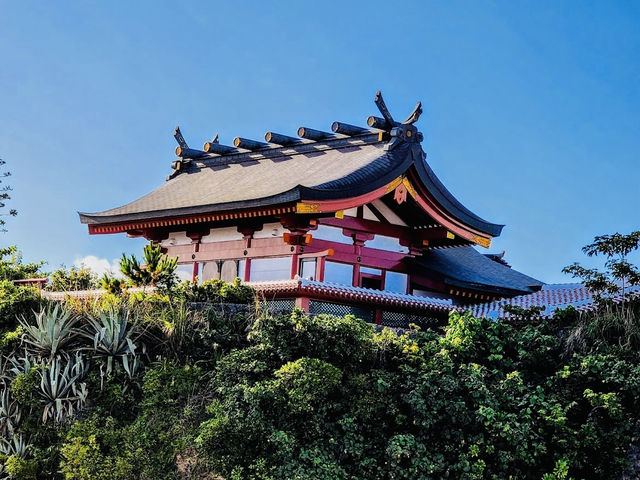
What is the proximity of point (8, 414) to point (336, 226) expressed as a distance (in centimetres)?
1065

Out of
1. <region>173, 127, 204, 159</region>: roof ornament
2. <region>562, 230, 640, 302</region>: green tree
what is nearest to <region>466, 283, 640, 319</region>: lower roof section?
<region>562, 230, 640, 302</region>: green tree

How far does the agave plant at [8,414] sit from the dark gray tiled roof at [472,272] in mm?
12946

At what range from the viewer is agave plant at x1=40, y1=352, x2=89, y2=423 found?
1795 centimetres

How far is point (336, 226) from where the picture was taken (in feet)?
83.4

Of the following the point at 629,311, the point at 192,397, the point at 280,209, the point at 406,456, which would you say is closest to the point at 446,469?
the point at 406,456

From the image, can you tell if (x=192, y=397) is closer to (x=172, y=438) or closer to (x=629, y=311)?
(x=172, y=438)

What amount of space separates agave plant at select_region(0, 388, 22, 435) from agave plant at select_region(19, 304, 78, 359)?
1.14 m

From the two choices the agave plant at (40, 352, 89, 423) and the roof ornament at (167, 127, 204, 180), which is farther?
the roof ornament at (167, 127, 204, 180)

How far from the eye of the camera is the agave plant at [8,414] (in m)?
18.3

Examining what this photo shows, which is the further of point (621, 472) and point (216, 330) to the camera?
point (216, 330)

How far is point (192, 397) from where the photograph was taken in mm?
17516

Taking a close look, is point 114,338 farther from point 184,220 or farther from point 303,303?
point 184,220

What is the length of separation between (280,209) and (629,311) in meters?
9.34

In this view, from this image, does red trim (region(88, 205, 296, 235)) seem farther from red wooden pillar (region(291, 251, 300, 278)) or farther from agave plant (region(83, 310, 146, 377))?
agave plant (region(83, 310, 146, 377))
